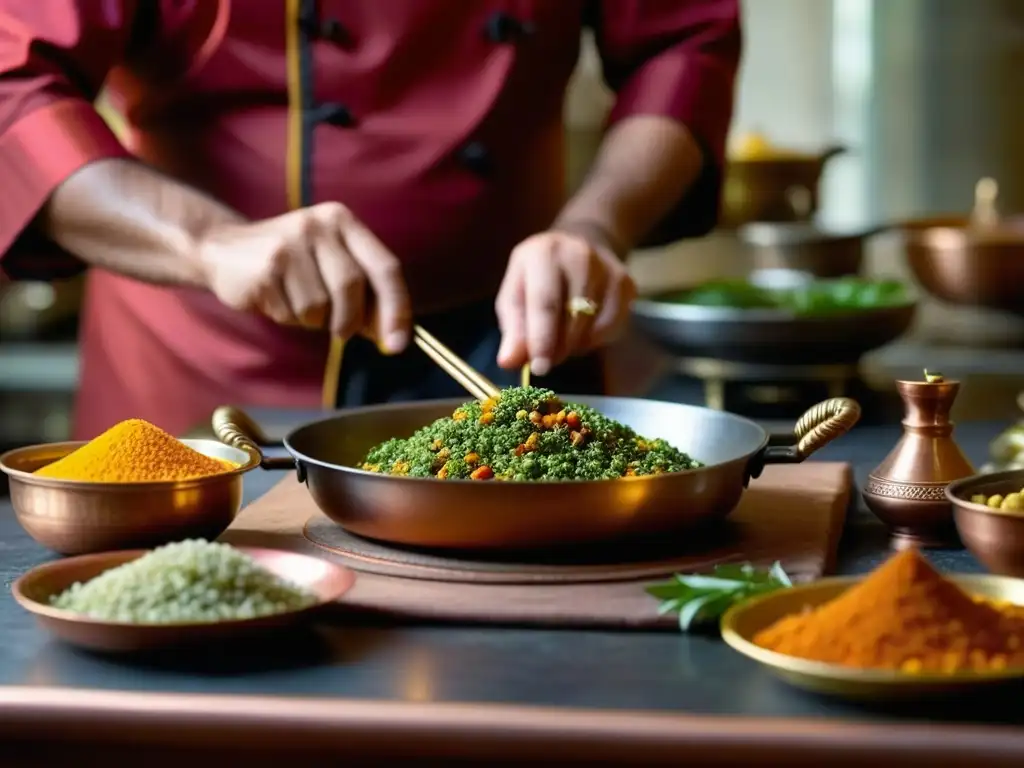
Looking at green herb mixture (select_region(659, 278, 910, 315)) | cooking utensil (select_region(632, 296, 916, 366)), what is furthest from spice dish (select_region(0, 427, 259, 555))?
green herb mixture (select_region(659, 278, 910, 315))

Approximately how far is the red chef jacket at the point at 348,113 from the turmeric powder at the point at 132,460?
61cm

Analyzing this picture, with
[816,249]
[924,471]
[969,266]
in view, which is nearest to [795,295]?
[969,266]

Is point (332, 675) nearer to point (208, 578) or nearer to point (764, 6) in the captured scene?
point (208, 578)

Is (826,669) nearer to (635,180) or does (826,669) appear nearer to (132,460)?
(132,460)

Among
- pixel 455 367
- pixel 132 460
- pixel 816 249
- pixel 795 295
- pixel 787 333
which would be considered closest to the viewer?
pixel 132 460

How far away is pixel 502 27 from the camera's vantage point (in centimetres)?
200

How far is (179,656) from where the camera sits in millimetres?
1004

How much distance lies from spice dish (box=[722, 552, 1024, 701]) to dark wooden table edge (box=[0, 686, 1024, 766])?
23 mm

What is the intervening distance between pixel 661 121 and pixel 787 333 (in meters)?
0.36

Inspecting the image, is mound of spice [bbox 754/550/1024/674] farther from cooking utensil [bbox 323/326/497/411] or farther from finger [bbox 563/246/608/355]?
finger [bbox 563/246/608/355]

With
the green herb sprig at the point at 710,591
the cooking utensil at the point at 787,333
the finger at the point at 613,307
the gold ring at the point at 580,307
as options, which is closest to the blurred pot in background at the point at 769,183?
the cooking utensil at the point at 787,333

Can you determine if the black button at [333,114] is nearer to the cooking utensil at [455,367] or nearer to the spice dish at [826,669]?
the cooking utensil at [455,367]

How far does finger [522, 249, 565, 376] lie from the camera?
1490mm

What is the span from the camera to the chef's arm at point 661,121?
1.98 metres
